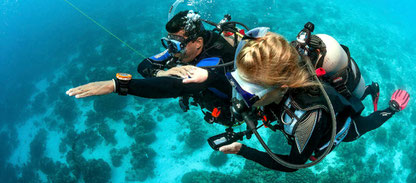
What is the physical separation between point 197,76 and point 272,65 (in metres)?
0.71

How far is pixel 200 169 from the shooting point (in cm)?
1177

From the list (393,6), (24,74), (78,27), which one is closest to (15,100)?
(24,74)

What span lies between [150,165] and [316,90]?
1215 cm

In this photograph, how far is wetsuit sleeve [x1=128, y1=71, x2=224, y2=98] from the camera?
74.8 inches

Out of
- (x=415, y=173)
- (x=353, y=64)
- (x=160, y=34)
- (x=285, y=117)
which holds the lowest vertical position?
(x=415, y=173)

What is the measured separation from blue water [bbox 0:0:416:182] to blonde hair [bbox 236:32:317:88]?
382 inches

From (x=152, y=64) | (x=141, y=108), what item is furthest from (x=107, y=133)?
(x=152, y=64)

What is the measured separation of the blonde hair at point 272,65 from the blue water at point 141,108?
971 centimetres

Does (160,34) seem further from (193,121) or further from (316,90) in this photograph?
(316,90)

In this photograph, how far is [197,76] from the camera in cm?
204

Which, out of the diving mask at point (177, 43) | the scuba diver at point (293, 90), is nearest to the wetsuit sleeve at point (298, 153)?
the scuba diver at point (293, 90)

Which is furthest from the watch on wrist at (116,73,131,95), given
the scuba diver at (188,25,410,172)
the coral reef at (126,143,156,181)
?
the coral reef at (126,143,156,181)

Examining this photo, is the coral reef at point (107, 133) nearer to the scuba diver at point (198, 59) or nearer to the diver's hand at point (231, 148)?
the scuba diver at point (198, 59)

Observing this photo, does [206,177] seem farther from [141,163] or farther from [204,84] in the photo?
[204,84]
